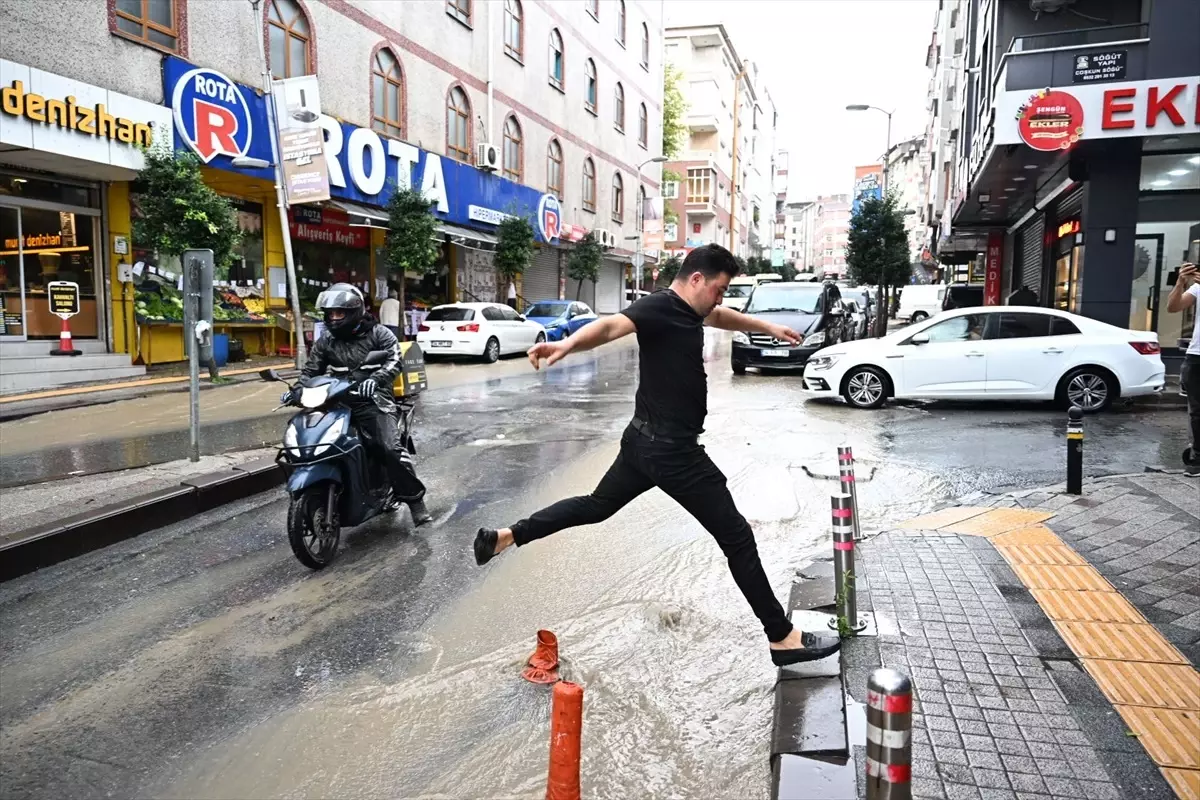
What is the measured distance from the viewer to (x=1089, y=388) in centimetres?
1145

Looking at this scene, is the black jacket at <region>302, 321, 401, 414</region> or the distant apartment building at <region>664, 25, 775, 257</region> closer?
the black jacket at <region>302, 321, 401, 414</region>

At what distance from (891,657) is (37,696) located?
3.75 meters

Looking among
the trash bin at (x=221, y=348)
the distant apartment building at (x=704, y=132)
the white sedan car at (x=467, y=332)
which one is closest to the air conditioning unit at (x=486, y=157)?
the white sedan car at (x=467, y=332)

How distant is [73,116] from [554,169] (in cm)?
2236

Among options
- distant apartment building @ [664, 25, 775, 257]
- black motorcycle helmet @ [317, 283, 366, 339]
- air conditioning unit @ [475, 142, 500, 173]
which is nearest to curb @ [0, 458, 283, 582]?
black motorcycle helmet @ [317, 283, 366, 339]

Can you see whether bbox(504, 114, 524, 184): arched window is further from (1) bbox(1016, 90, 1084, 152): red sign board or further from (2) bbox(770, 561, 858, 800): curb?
(2) bbox(770, 561, 858, 800): curb

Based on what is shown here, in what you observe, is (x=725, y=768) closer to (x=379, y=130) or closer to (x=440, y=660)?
(x=440, y=660)

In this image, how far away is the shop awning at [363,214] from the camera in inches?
775

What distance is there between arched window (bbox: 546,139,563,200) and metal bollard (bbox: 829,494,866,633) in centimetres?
3056

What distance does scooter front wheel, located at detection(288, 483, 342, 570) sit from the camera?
5.07 meters

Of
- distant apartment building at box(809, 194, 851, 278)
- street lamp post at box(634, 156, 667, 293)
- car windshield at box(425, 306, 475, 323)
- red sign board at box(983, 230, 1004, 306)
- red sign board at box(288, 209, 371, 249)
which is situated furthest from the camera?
distant apartment building at box(809, 194, 851, 278)

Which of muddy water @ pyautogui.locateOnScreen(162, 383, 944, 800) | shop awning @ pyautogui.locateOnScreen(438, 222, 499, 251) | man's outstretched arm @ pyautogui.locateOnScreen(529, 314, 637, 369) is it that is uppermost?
shop awning @ pyautogui.locateOnScreen(438, 222, 499, 251)

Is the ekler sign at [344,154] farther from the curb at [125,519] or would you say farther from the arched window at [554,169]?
the curb at [125,519]

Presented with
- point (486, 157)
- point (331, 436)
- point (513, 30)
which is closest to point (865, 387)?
point (331, 436)
